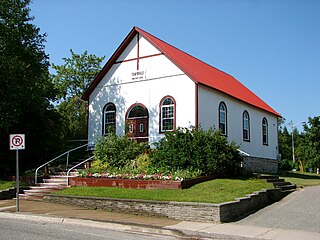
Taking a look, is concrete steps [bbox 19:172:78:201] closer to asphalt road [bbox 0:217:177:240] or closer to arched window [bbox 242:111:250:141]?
asphalt road [bbox 0:217:177:240]

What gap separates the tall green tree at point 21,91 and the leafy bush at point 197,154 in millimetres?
8883

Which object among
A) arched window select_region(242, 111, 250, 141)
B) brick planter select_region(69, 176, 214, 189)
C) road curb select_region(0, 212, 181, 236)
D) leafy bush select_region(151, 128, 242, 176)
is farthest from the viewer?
arched window select_region(242, 111, 250, 141)

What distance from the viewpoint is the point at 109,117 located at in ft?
84.4

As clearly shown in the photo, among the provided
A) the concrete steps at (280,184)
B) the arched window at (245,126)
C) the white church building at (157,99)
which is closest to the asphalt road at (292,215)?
the concrete steps at (280,184)

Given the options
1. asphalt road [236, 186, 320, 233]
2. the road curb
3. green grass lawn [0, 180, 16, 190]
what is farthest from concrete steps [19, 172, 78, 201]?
asphalt road [236, 186, 320, 233]

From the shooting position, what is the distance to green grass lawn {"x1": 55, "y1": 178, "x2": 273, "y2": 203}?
14.1m

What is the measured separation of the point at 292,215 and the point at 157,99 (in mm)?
11681

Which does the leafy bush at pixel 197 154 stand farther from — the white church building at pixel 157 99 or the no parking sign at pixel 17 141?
the no parking sign at pixel 17 141

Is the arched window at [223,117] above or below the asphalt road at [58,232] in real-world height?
→ above

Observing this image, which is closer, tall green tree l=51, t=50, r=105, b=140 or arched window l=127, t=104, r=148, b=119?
arched window l=127, t=104, r=148, b=119

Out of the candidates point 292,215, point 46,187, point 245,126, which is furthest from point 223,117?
point 292,215

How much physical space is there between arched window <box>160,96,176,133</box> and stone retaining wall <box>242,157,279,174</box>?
15.4 feet

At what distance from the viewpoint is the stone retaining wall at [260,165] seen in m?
23.6

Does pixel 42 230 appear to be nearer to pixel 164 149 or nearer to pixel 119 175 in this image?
pixel 119 175
